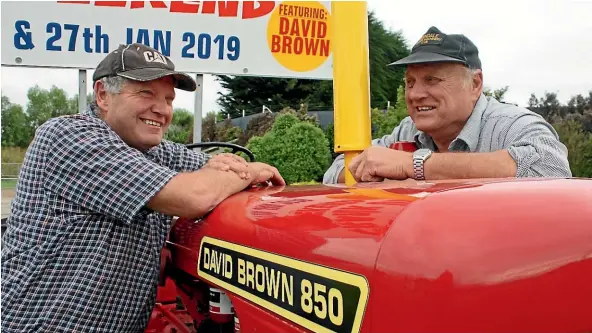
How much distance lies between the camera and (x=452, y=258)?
2.58 ft

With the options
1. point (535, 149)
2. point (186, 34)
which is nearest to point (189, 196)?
point (535, 149)

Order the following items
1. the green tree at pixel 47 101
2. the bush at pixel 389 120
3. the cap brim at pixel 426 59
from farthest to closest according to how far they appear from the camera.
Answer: the green tree at pixel 47 101 → the bush at pixel 389 120 → the cap brim at pixel 426 59

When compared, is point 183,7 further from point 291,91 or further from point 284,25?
point 291,91

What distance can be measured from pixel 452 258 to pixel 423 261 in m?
0.04

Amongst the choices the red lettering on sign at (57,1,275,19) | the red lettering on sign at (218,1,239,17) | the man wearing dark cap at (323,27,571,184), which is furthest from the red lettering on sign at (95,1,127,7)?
the man wearing dark cap at (323,27,571,184)

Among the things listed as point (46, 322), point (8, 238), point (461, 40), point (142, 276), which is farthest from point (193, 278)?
point (461, 40)

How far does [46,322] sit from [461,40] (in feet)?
5.83

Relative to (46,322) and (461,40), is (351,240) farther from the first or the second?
(461,40)

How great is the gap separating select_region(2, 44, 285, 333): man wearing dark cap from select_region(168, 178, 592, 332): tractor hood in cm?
67

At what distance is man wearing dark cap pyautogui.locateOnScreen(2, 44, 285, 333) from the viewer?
1.70 m

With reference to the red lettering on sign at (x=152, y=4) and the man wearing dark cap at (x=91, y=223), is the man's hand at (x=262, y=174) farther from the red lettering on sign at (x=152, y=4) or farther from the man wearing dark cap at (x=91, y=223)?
the red lettering on sign at (x=152, y=4)

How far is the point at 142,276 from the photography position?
73.2 inches

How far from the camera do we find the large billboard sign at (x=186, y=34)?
15.1 ft

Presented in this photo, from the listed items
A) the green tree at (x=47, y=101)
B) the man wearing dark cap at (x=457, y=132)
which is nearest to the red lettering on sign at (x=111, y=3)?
the man wearing dark cap at (x=457, y=132)
